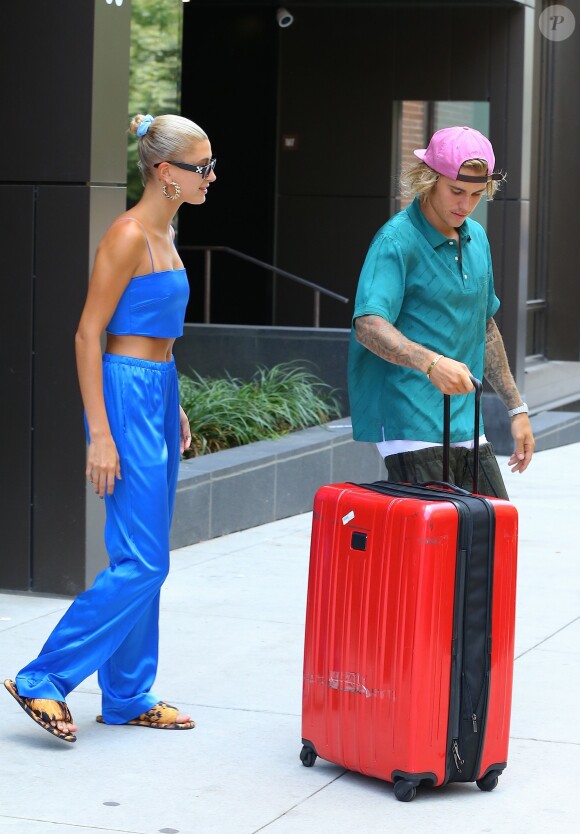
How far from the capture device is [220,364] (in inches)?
497

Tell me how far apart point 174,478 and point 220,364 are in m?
7.60

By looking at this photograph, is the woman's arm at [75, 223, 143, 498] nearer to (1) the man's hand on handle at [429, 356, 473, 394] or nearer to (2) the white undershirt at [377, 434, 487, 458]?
(2) the white undershirt at [377, 434, 487, 458]

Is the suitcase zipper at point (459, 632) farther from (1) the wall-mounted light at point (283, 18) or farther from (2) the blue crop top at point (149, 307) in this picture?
(1) the wall-mounted light at point (283, 18)

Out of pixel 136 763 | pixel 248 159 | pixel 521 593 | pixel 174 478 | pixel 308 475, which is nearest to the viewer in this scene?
pixel 136 763

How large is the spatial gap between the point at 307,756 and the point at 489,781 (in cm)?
57

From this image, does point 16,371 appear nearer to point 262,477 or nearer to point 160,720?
point 160,720

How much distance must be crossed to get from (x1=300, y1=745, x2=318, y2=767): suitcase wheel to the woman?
0.69m

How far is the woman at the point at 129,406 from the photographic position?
4773 mm

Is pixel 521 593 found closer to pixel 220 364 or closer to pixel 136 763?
pixel 136 763

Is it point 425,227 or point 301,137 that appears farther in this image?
point 301,137

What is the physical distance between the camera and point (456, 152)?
180 inches

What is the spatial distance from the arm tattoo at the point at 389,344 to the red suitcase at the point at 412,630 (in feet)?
0.71

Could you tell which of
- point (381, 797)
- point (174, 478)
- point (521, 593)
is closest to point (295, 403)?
point (521, 593)

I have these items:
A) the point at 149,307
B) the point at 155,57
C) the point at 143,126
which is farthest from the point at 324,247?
the point at 149,307
